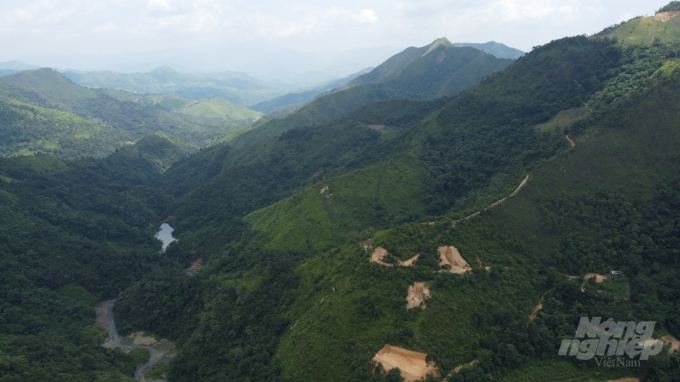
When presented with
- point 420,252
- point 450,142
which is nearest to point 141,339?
point 420,252

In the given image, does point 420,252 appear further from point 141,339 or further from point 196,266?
point 196,266

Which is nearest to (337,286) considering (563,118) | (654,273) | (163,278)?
(654,273)

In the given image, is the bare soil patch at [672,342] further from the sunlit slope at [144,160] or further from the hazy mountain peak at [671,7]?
the sunlit slope at [144,160]

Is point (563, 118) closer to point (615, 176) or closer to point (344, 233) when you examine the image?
point (615, 176)

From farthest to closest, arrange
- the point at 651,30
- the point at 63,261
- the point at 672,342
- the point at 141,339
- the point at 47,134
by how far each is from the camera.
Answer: the point at 47,134 < the point at 651,30 < the point at 63,261 < the point at 141,339 < the point at 672,342

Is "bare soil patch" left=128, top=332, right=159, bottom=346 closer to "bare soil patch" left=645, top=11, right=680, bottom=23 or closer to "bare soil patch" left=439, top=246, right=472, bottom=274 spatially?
Result: "bare soil patch" left=439, top=246, right=472, bottom=274
